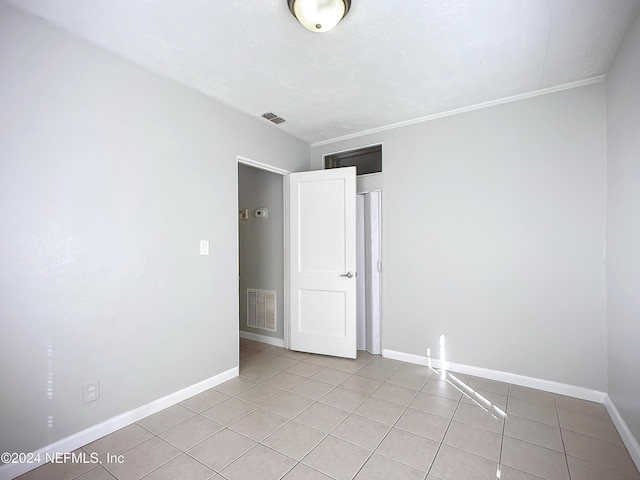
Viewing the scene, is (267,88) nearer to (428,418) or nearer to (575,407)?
(428,418)

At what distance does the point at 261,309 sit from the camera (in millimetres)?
4098

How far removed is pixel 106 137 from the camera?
2.05 meters

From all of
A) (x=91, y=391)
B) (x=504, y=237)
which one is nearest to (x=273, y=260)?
(x=91, y=391)

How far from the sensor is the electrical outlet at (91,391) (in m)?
1.94

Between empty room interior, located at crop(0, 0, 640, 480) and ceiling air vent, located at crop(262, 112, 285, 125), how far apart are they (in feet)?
0.11

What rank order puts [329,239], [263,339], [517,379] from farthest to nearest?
[263,339], [329,239], [517,379]

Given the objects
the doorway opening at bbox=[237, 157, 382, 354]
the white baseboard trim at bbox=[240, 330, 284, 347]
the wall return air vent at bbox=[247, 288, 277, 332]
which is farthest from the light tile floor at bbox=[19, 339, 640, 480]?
the wall return air vent at bbox=[247, 288, 277, 332]

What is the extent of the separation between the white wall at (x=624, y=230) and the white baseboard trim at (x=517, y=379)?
0.62 feet

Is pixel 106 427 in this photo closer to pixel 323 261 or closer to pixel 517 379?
pixel 323 261

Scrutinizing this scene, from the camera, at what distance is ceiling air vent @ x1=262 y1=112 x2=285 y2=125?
311cm

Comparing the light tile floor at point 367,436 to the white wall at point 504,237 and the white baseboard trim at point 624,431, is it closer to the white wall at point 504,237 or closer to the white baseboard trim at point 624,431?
the white baseboard trim at point 624,431

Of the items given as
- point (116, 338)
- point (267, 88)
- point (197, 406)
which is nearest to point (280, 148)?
point (267, 88)

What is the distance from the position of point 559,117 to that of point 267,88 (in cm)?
246

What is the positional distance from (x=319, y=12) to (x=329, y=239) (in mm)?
2213
